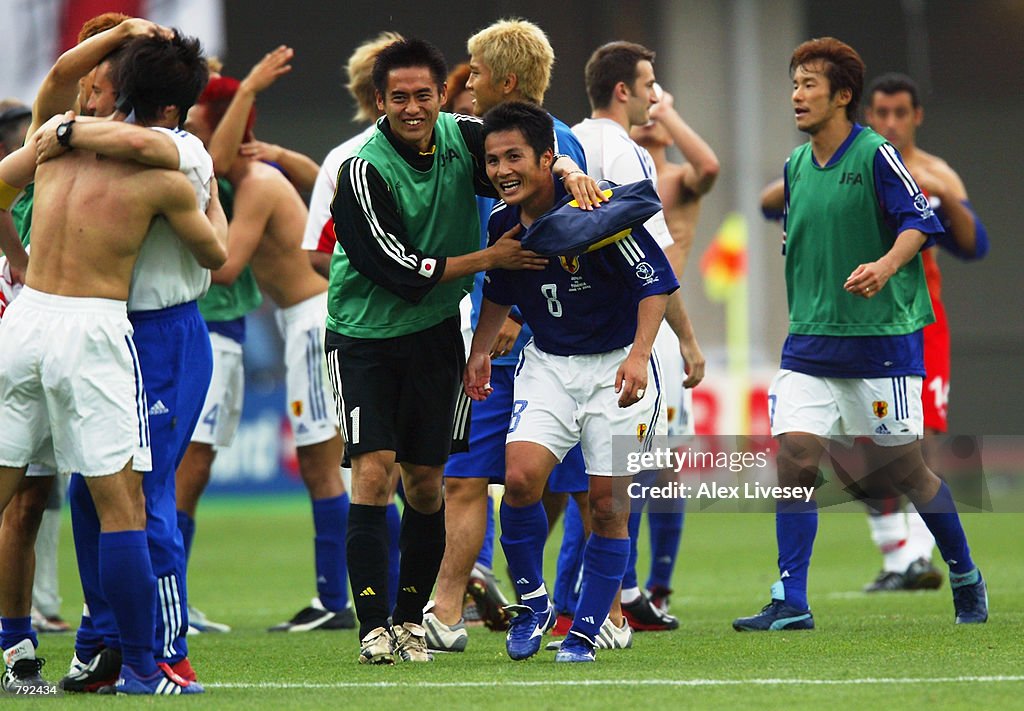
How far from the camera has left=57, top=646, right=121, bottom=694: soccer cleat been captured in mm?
5152

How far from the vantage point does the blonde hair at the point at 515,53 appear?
251 inches

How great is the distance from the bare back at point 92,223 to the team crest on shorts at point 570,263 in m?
1.40

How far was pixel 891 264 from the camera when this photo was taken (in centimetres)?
659

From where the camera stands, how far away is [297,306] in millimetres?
8117

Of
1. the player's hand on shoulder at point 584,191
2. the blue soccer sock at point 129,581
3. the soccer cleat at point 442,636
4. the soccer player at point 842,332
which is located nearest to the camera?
the blue soccer sock at point 129,581

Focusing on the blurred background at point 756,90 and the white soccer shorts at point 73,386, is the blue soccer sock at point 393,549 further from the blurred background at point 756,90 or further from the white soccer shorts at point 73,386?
the blurred background at point 756,90

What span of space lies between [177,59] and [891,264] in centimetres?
297

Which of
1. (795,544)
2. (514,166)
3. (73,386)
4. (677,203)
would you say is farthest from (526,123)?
(677,203)

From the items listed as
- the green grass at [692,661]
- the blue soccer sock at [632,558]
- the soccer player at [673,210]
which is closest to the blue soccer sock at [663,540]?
the soccer player at [673,210]

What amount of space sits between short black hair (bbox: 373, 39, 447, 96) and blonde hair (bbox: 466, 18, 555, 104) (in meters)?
0.65

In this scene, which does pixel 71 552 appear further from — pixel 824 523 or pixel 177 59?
pixel 177 59

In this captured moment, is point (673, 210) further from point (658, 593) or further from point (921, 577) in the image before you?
point (921, 577)

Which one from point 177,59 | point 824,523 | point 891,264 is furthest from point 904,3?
point 177,59

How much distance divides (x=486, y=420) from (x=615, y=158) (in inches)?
46.2
